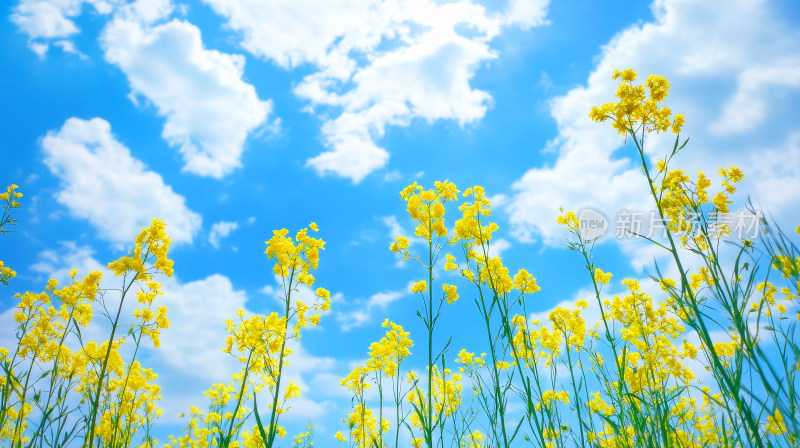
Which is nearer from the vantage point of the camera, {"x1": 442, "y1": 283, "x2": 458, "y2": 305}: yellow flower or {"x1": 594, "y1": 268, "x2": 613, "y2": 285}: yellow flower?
{"x1": 442, "y1": 283, "x2": 458, "y2": 305}: yellow flower

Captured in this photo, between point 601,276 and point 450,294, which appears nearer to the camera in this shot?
point 450,294

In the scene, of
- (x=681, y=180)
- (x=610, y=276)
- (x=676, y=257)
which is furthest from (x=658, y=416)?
(x=610, y=276)

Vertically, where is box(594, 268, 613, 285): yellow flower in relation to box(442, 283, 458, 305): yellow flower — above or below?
above

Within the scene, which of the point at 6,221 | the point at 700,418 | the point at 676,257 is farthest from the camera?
the point at 700,418

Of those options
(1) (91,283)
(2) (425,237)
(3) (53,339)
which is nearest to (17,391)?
(1) (91,283)

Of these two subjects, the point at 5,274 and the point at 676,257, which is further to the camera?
the point at 5,274

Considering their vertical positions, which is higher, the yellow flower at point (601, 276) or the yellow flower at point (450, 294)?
the yellow flower at point (601, 276)

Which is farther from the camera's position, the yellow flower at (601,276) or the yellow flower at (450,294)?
the yellow flower at (601,276)

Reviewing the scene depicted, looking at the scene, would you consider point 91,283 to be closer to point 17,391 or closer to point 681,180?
point 17,391

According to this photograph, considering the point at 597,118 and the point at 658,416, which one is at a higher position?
the point at 597,118

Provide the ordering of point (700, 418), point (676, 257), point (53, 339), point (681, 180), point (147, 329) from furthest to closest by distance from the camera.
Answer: point (700, 418) → point (53, 339) → point (147, 329) → point (681, 180) → point (676, 257)

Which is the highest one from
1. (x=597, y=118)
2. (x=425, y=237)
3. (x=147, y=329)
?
(x=597, y=118)

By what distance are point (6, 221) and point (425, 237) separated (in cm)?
424

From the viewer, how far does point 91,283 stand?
3.71 metres
